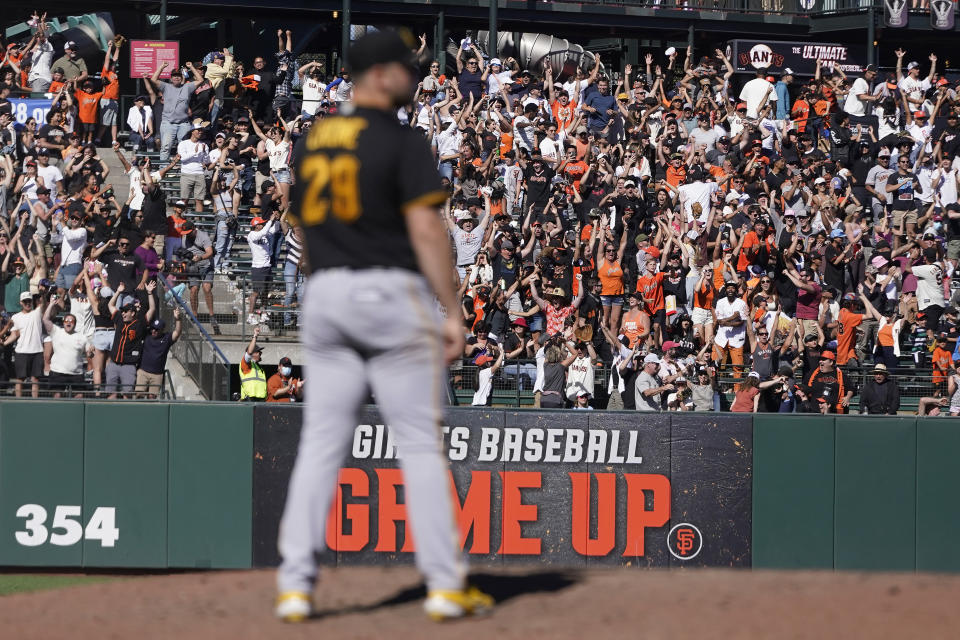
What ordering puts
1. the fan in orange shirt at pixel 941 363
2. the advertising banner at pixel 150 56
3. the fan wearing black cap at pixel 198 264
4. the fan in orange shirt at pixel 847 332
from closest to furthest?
the fan in orange shirt at pixel 941 363, the fan wearing black cap at pixel 198 264, the fan in orange shirt at pixel 847 332, the advertising banner at pixel 150 56

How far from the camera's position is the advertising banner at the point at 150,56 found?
22594 mm

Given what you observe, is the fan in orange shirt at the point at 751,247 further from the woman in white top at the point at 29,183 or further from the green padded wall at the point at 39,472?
the woman in white top at the point at 29,183

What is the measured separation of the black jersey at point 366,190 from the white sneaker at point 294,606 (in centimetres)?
134

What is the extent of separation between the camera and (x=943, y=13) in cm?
3020

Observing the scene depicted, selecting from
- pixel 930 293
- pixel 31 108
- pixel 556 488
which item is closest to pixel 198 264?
pixel 31 108

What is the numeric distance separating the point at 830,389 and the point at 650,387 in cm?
237

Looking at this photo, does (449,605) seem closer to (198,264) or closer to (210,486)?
(210,486)

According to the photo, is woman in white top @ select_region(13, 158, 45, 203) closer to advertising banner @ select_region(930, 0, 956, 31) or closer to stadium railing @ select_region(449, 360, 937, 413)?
stadium railing @ select_region(449, 360, 937, 413)

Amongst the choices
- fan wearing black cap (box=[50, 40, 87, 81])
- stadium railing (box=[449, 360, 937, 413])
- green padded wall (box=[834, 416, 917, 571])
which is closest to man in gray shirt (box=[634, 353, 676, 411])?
stadium railing (box=[449, 360, 937, 413])

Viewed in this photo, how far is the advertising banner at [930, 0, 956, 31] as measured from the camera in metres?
30.2

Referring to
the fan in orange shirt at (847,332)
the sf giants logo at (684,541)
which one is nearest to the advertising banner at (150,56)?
the fan in orange shirt at (847,332)

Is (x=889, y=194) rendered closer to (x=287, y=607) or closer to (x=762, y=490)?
(x=762, y=490)

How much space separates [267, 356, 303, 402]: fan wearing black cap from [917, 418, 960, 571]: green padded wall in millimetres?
7489

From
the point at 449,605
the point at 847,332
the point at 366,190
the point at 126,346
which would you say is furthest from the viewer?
the point at 847,332
